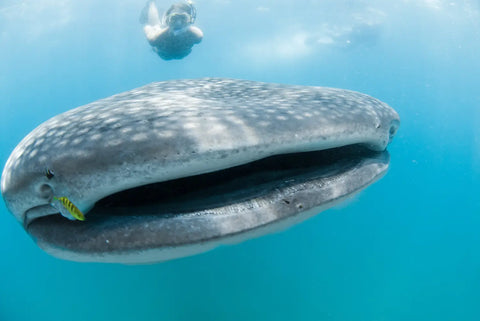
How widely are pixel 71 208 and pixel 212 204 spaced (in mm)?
680

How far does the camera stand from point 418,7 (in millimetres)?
14922

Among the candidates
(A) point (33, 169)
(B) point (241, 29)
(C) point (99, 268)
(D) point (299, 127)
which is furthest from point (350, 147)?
(B) point (241, 29)

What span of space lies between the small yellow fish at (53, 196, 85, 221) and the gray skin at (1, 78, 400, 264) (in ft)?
0.09

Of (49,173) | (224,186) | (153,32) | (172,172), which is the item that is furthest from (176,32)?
(172,172)

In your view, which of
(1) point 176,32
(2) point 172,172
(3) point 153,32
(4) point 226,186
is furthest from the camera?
(3) point 153,32

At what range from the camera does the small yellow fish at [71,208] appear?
56.5 inches

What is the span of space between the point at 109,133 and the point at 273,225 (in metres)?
0.93

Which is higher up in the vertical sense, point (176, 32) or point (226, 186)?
point (176, 32)

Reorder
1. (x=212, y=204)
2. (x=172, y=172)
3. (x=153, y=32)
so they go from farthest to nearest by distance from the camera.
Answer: (x=153, y=32) → (x=212, y=204) → (x=172, y=172)

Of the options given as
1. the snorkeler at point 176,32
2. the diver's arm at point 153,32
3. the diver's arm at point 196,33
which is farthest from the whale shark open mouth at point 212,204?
the diver's arm at point 153,32

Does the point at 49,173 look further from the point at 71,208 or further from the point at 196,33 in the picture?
the point at 196,33

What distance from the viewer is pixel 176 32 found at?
9586mm

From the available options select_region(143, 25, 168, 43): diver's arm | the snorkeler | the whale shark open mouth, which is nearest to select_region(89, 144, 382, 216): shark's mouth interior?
the whale shark open mouth

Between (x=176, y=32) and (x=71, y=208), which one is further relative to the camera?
(x=176, y=32)
